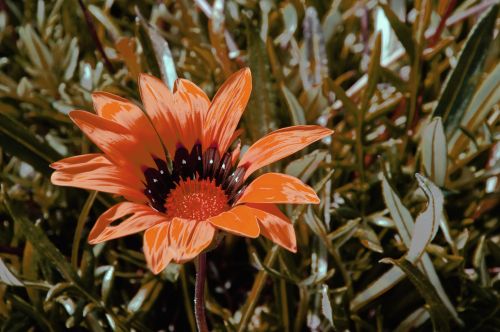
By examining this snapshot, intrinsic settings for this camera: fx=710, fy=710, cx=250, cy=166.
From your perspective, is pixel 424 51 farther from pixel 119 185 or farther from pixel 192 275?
pixel 119 185

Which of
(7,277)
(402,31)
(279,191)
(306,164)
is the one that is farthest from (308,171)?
(7,277)

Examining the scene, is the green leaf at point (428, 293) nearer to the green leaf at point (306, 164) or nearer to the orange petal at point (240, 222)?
the green leaf at point (306, 164)

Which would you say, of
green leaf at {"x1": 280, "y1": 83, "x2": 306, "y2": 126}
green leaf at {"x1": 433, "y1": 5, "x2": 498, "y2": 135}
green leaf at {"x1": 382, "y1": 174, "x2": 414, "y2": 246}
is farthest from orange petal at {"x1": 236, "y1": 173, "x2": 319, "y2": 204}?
green leaf at {"x1": 433, "y1": 5, "x2": 498, "y2": 135}

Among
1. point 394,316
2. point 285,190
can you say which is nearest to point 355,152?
point 394,316

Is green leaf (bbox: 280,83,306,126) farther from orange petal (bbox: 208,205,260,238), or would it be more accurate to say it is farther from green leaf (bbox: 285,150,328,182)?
orange petal (bbox: 208,205,260,238)

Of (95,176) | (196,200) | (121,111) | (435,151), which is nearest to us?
(95,176)

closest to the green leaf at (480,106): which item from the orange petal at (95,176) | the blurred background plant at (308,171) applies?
the blurred background plant at (308,171)

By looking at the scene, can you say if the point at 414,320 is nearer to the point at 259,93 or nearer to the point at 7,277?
the point at 259,93
